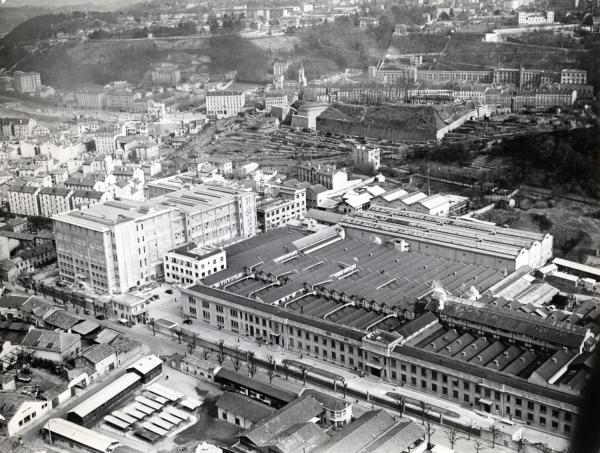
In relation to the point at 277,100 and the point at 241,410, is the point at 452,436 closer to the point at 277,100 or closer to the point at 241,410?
the point at 241,410

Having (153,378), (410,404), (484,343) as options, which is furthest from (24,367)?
(484,343)

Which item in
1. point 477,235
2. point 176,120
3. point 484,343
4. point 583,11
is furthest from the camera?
point 176,120

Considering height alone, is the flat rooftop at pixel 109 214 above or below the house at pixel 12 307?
above

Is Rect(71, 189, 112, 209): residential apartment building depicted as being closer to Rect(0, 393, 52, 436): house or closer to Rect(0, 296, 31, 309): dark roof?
Rect(0, 296, 31, 309): dark roof

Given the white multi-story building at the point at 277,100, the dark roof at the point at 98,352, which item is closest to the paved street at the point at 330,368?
the dark roof at the point at 98,352

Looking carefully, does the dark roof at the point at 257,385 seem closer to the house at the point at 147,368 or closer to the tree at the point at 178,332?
the house at the point at 147,368

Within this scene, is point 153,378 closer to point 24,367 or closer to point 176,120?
point 24,367
